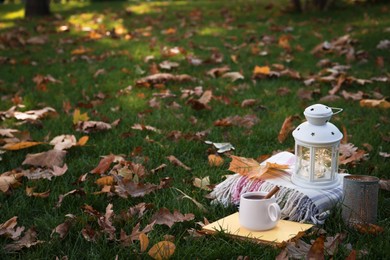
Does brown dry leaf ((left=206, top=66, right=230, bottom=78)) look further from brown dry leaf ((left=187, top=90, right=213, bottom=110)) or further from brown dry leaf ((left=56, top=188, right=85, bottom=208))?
brown dry leaf ((left=56, top=188, right=85, bottom=208))

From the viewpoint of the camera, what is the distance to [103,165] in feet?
10.9

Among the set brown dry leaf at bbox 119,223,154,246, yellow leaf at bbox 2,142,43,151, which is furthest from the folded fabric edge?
yellow leaf at bbox 2,142,43,151

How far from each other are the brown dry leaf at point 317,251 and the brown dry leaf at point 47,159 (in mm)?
1770

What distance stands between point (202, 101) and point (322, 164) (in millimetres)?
2099

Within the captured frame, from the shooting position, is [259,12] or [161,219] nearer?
[161,219]

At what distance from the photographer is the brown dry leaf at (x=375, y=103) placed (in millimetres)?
4527

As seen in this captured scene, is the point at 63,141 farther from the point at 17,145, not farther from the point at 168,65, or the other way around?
the point at 168,65

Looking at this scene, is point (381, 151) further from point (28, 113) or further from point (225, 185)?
point (28, 113)

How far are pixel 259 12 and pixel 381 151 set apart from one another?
699 cm

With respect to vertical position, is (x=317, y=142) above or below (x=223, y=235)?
above

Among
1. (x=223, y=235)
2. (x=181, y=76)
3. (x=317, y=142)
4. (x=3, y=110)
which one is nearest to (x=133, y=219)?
(x=223, y=235)

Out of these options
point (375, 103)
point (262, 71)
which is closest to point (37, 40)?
point (262, 71)

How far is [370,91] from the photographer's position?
5012 millimetres

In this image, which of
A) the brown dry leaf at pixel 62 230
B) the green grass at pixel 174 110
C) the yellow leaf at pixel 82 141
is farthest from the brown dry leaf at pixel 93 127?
the brown dry leaf at pixel 62 230
